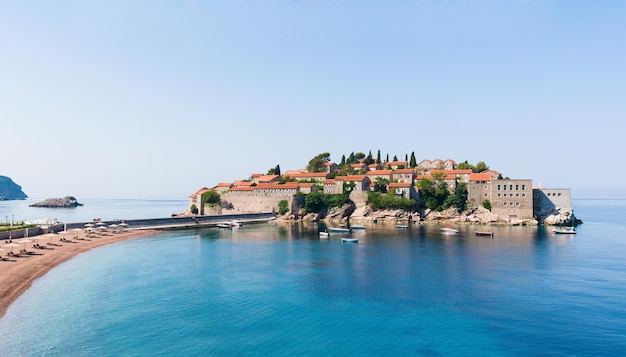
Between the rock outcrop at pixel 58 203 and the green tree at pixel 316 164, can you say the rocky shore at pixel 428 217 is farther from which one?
the rock outcrop at pixel 58 203

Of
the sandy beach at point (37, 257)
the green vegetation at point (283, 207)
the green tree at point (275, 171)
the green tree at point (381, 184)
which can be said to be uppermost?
the green tree at point (275, 171)

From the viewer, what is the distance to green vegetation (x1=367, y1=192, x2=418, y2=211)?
7719cm

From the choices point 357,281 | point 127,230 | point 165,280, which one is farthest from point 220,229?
point 357,281

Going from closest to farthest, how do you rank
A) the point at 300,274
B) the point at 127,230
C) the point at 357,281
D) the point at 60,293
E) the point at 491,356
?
the point at 491,356, the point at 60,293, the point at 357,281, the point at 300,274, the point at 127,230

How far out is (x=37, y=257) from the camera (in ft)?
119

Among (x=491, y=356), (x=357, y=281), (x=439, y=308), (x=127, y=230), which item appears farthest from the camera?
(x=127, y=230)

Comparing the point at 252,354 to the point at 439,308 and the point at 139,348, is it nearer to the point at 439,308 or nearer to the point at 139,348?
the point at 139,348

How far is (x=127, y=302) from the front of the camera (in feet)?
79.3

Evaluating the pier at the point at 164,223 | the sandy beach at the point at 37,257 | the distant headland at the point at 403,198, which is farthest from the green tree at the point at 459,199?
the sandy beach at the point at 37,257

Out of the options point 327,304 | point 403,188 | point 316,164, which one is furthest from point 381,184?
point 327,304

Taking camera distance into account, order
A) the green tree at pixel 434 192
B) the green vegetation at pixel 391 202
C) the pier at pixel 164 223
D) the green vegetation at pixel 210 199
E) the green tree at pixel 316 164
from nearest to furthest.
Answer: the pier at pixel 164 223, the green vegetation at pixel 391 202, the green tree at pixel 434 192, the green vegetation at pixel 210 199, the green tree at pixel 316 164

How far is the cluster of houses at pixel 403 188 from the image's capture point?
235 feet

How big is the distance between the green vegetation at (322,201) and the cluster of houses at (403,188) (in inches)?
84.0

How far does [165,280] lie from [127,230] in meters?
34.5
